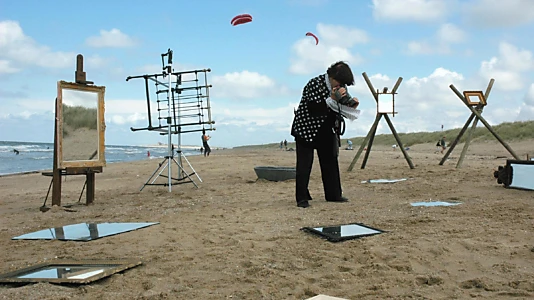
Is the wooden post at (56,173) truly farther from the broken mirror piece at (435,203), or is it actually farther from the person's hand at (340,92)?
the broken mirror piece at (435,203)

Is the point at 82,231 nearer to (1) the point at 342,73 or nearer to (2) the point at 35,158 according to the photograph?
(1) the point at 342,73

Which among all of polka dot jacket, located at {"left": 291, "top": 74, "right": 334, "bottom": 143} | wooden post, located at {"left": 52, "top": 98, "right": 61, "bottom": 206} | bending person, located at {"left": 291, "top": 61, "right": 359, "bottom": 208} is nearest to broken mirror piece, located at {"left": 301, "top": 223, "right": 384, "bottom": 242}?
bending person, located at {"left": 291, "top": 61, "right": 359, "bottom": 208}

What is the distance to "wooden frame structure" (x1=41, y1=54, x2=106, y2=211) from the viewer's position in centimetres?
746

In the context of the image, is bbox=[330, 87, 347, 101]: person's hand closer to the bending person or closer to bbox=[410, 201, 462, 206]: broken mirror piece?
the bending person

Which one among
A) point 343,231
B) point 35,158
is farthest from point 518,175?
point 35,158

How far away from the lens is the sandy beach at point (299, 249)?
10.3ft

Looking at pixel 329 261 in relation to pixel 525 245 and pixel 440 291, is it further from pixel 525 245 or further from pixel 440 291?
pixel 525 245

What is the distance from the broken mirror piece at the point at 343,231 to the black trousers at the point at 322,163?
159 cm

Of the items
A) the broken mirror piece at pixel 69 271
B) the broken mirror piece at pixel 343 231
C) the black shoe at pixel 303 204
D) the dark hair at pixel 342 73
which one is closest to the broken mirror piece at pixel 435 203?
the black shoe at pixel 303 204

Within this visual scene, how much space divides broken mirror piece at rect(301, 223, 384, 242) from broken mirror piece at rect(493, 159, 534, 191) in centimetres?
325

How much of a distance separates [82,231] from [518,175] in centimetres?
590

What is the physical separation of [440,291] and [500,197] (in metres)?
3.78

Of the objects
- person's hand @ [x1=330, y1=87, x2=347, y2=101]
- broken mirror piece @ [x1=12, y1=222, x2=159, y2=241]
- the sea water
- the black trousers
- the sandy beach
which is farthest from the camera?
the sea water

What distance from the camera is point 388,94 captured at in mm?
11328
